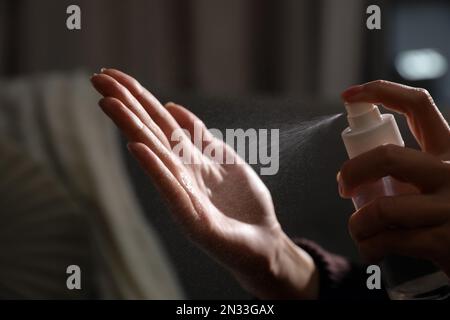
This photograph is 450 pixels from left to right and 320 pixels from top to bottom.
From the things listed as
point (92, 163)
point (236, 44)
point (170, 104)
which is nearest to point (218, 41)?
point (236, 44)

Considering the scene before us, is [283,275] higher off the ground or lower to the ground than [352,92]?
lower

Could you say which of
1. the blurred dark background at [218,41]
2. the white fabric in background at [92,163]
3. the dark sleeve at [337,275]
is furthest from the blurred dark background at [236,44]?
the dark sleeve at [337,275]

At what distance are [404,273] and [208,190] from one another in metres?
0.13

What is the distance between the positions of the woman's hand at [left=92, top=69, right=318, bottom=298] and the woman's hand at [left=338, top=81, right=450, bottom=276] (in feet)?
0.20

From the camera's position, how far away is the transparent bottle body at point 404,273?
396 millimetres

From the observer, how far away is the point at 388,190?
0.40 metres

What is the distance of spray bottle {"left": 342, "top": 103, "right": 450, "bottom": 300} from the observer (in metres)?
0.39

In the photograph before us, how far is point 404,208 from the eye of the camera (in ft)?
1.23

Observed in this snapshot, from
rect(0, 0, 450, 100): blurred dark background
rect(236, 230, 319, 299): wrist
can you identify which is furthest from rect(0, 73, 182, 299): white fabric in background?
rect(0, 0, 450, 100): blurred dark background

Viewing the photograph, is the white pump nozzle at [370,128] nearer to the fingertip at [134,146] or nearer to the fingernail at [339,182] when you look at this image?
the fingernail at [339,182]

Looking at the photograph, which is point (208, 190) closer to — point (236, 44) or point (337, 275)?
point (337, 275)
